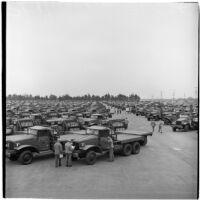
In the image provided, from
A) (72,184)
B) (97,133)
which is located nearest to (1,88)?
(72,184)

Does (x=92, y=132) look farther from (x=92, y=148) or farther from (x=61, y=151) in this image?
(x=61, y=151)

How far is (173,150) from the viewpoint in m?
15.3

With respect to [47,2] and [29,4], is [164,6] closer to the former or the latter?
[47,2]

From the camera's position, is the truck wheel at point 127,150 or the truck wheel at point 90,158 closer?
the truck wheel at point 90,158

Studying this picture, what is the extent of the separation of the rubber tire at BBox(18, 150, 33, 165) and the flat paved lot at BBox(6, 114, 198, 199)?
267mm

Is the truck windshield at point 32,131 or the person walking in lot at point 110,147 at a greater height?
the truck windshield at point 32,131

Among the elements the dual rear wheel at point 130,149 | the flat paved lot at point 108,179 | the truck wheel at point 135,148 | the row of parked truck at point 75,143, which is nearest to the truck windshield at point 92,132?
the row of parked truck at point 75,143

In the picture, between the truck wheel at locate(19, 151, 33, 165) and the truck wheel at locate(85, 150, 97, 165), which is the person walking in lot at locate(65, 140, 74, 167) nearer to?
the truck wheel at locate(85, 150, 97, 165)

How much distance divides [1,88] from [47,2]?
369cm

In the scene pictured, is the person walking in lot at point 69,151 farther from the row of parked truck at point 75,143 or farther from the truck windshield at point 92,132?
the truck windshield at point 92,132

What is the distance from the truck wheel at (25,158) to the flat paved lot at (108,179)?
0.27 meters

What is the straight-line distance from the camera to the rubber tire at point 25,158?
483 inches

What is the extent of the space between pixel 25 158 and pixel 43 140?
138 centimetres

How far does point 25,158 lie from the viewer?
1240cm
